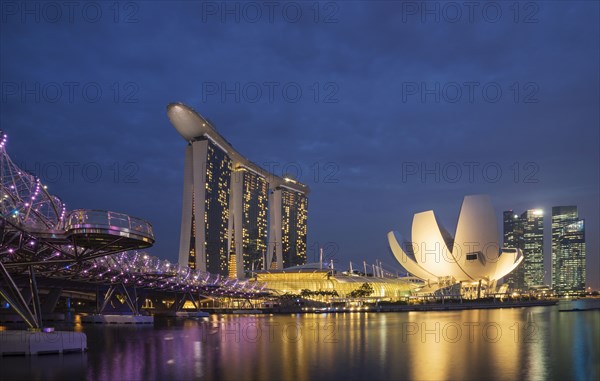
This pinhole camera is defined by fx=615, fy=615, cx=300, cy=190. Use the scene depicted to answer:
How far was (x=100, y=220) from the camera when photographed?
2089 centimetres

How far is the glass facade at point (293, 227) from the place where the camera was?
549 ft

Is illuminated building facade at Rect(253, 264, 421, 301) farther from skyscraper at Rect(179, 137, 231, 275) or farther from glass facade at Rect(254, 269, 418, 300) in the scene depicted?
skyscraper at Rect(179, 137, 231, 275)

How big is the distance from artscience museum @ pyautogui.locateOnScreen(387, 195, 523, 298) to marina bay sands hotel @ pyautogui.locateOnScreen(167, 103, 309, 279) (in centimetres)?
3294

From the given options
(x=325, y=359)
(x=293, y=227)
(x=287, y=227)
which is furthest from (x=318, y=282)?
(x=325, y=359)

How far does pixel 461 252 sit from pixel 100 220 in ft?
257

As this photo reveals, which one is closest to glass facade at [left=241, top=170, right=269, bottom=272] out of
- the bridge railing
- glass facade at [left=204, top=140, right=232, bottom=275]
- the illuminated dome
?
glass facade at [left=204, top=140, right=232, bottom=275]

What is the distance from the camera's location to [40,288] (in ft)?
172

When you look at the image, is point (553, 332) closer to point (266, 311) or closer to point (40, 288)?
point (40, 288)

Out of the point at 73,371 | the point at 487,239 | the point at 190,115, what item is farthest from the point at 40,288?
the point at 487,239

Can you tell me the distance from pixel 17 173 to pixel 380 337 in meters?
18.7

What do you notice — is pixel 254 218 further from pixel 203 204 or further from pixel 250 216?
pixel 203 204

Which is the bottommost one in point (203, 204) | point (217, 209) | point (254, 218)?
point (254, 218)

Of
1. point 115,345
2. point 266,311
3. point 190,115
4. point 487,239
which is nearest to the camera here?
point 115,345

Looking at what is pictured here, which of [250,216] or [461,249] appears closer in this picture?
[461,249]
